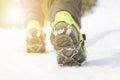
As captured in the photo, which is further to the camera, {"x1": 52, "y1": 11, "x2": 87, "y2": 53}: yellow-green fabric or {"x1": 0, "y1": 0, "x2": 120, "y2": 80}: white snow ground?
{"x1": 52, "y1": 11, "x2": 87, "y2": 53}: yellow-green fabric

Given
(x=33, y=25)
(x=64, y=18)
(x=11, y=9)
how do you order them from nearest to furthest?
(x=64, y=18) < (x=33, y=25) < (x=11, y=9)

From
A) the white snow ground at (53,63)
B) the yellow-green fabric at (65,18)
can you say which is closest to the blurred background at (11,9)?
the white snow ground at (53,63)

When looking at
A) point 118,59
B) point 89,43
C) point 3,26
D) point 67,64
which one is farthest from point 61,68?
point 3,26

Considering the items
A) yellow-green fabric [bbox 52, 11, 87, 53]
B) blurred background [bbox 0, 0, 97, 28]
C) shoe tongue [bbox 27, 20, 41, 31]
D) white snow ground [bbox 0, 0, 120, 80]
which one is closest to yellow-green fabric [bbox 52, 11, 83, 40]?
yellow-green fabric [bbox 52, 11, 87, 53]

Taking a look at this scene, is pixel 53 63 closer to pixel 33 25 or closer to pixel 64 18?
pixel 64 18

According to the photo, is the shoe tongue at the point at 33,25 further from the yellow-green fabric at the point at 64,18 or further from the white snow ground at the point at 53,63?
the yellow-green fabric at the point at 64,18

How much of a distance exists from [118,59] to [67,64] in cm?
36

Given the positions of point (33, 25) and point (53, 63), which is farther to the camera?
point (33, 25)

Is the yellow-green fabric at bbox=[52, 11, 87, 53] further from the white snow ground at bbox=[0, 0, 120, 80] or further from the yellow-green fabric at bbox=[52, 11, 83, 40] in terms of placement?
the white snow ground at bbox=[0, 0, 120, 80]

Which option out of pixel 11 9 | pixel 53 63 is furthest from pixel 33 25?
pixel 11 9

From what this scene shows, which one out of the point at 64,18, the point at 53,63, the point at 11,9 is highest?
the point at 11,9

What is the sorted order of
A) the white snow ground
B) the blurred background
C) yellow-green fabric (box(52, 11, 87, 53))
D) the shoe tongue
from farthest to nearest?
the blurred background < the shoe tongue < yellow-green fabric (box(52, 11, 87, 53)) < the white snow ground

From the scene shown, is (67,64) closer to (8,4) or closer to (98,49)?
(98,49)

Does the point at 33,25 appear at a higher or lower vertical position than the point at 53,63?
higher
